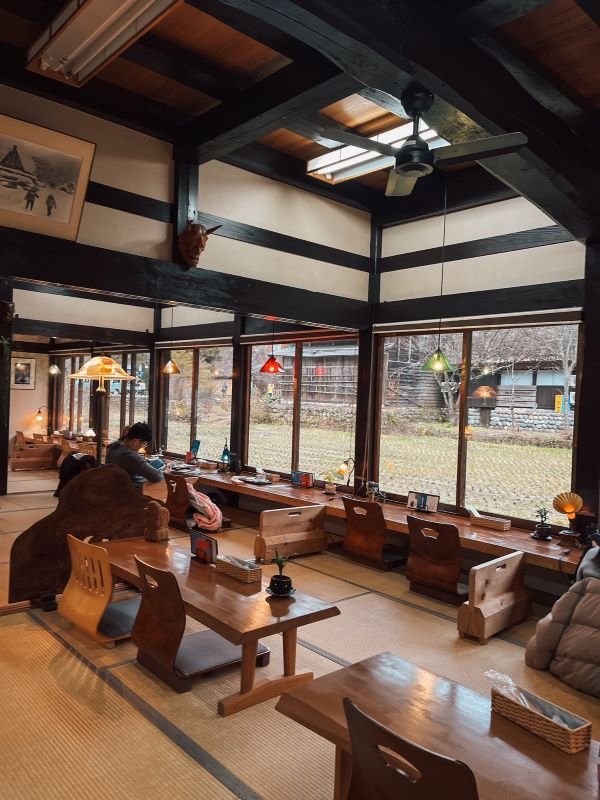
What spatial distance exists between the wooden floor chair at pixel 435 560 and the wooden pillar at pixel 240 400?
12.4 ft

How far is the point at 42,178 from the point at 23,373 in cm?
1006

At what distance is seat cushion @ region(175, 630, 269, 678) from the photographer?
3.16 meters

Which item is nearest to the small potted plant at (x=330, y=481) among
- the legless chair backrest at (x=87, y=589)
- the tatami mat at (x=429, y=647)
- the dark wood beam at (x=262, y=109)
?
the tatami mat at (x=429, y=647)

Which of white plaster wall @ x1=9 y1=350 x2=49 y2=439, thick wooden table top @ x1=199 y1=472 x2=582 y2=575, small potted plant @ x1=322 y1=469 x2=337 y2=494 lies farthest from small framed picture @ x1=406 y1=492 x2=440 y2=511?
white plaster wall @ x1=9 y1=350 x2=49 y2=439

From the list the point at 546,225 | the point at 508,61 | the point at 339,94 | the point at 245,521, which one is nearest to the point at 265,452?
the point at 245,521

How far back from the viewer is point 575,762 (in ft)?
5.41

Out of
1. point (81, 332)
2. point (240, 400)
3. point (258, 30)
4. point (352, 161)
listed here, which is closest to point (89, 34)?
point (258, 30)

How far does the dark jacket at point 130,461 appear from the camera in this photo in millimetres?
5434

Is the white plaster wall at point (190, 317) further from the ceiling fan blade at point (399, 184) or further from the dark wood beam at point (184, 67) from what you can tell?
the ceiling fan blade at point (399, 184)

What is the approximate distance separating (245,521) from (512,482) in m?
3.55

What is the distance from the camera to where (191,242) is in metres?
4.71

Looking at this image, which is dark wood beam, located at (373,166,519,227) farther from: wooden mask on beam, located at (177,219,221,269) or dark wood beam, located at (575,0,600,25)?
dark wood beam, located at (575,0,600,25)

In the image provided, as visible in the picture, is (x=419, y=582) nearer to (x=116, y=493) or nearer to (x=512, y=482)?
(x=512, y=482)

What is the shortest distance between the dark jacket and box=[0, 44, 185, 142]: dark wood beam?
9.19 ft
